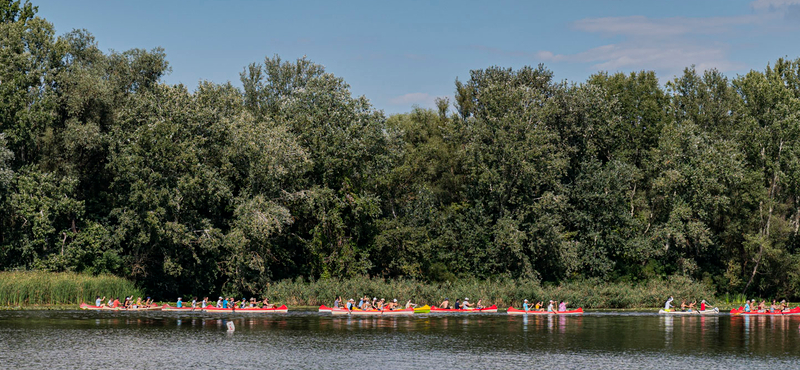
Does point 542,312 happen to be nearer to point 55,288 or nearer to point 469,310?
point 469,310

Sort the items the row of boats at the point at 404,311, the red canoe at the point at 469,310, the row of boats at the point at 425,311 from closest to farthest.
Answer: the row of boats at the point at 404,311 → the row of boats at the point at 425,311 → the red canoe at the point at 469,310

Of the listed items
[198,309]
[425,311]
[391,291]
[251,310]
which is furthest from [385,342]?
[198,309]

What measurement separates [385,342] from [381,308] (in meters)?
20.2

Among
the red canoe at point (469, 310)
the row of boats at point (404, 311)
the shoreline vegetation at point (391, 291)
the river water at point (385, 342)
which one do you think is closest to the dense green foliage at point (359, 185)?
the shoreline vegetation at point (391, 291)

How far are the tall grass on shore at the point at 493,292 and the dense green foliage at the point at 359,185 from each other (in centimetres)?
199

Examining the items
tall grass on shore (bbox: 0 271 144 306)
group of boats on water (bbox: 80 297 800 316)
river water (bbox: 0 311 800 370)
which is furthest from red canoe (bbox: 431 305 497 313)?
tall grass on shore (bbox: 0 271 144 306)

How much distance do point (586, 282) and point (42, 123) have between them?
53703mm

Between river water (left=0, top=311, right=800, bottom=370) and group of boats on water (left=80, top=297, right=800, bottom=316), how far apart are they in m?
3.10

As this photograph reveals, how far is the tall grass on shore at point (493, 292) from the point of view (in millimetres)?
69688

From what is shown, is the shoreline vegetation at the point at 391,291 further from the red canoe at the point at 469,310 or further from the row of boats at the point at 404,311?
the row of boats at the point at 404,311

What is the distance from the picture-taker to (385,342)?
150 ft

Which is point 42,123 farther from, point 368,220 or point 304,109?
point 368,220

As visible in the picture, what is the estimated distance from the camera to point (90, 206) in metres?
73.5

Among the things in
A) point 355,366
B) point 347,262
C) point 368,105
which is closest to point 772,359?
point 355,366
